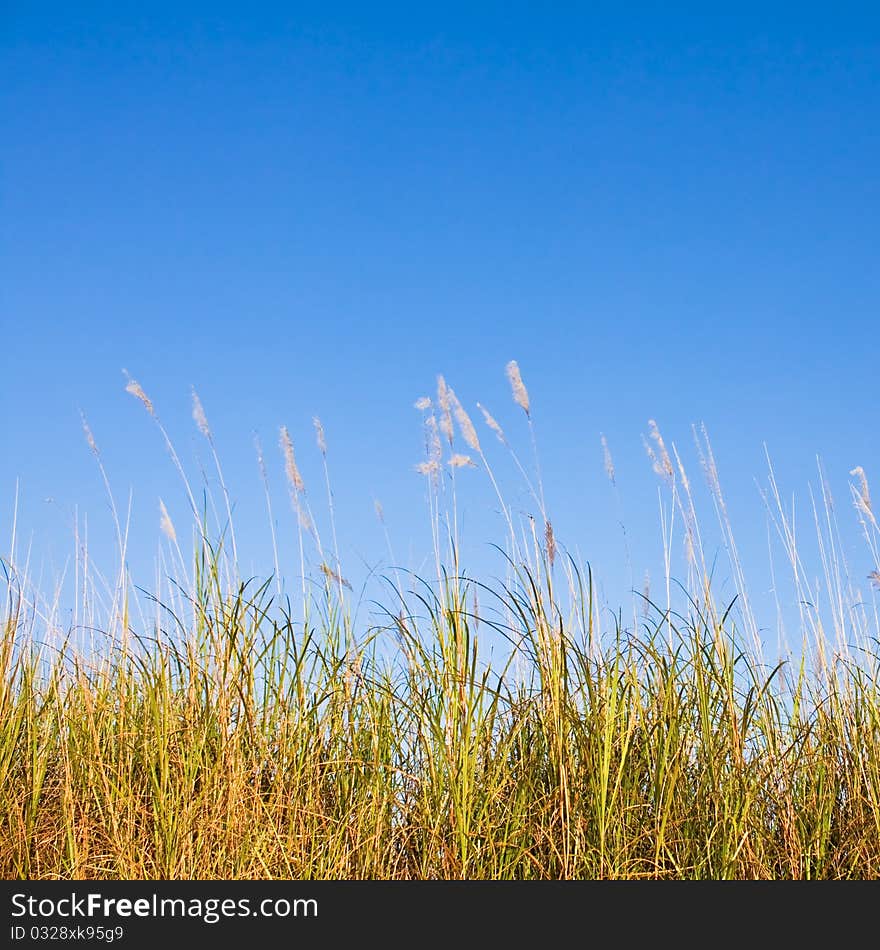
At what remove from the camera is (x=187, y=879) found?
8.77 ft

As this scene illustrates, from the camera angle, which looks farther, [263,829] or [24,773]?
[24,773]

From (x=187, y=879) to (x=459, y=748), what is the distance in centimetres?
84

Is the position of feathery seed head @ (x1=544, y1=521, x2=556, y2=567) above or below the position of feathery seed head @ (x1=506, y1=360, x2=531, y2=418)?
below

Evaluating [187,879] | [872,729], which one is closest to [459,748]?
[187,879]

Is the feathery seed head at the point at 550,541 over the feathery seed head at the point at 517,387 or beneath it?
beneath

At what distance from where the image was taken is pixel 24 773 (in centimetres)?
316

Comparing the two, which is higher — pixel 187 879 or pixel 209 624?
pixel 209 624

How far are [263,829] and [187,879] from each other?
24 cm
